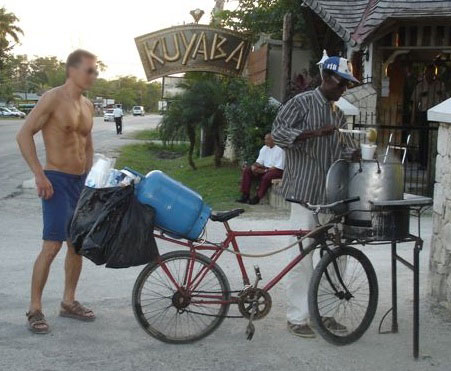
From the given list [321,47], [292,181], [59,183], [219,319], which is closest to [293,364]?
[219,319]

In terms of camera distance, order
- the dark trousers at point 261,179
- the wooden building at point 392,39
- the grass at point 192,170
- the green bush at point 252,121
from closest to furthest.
A: the dark trousers at point 261,179 → the wooden building at point 392,39 → the grass at point 192,170 → the green bush at point 252,121

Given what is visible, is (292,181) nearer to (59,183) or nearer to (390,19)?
(59,183)

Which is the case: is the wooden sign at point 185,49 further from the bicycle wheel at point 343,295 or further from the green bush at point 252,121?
the bicycle wheel at point 343,295

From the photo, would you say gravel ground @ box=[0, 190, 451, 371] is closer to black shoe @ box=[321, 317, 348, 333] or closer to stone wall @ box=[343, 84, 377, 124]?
black shoe @ box=[321, 317, 348, 333]

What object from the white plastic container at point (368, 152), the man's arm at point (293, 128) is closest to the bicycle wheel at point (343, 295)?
the white plastic container at point (368, 152)

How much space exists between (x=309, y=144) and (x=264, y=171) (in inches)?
251

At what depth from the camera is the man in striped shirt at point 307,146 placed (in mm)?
4438

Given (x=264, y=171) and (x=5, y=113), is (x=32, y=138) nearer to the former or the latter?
(x=264, y=171)

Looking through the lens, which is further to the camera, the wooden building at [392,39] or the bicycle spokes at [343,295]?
the wooden building at [392,39]

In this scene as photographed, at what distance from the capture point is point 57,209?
459 cm

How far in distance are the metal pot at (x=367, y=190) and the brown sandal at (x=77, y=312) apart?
6.44 ft

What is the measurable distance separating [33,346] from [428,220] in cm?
633

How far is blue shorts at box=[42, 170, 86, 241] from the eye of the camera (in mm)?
4582

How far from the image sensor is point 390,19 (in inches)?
421
